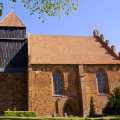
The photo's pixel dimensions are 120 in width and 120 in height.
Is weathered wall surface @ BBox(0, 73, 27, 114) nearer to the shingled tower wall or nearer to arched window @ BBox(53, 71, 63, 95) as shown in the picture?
the shingled tower wall

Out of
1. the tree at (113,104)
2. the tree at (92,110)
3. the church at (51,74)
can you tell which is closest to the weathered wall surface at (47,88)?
the church at (51,74)

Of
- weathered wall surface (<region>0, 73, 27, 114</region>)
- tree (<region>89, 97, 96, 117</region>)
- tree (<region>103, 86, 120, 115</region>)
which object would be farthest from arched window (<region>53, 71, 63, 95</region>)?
tree (<region>103, 86, 120, 115</region>)

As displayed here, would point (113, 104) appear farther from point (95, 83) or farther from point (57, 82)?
point (57, 82)

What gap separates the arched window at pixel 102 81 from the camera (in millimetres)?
38959

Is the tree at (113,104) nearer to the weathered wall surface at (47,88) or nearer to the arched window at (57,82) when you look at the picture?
the weathered wall surface at (47,88)

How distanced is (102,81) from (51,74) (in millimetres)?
6702

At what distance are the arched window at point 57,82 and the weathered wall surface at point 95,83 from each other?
9.20 ft

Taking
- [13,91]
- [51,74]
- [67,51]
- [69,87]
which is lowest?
[13,91]

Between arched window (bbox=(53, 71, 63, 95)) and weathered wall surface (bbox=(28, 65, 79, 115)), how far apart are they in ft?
1.53

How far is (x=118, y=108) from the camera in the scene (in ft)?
112

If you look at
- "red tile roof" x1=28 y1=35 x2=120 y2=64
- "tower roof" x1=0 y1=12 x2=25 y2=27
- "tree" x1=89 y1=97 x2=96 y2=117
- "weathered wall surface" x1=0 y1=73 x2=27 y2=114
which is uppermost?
"tower roof" x1=0 y1=12 x2=25 y2=27

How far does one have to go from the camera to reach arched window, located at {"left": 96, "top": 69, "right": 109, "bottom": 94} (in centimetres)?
3896

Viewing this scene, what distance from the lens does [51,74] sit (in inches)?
1490

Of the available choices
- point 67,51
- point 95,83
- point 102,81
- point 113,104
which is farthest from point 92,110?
point 67,51
